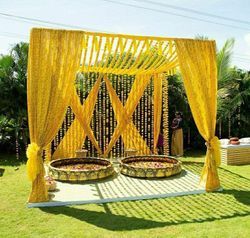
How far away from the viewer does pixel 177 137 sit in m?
9.85

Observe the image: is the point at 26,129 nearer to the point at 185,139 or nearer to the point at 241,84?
the point at 185,139

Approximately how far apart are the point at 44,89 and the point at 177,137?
5.55 meters

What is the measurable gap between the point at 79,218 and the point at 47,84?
194 centimetres

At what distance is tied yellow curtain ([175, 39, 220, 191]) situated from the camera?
226 inches

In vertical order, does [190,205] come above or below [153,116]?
below

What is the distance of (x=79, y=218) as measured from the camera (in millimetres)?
4543

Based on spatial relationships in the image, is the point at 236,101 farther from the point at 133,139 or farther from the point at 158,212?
the point at 158,212

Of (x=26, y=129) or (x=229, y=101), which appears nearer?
(x=26, y=129)

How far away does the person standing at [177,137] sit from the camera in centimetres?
985

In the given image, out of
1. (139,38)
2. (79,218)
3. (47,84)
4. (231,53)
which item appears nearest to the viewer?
(79,218)

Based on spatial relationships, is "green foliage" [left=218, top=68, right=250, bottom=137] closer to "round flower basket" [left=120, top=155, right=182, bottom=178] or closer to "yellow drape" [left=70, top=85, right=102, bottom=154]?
"round flower basket" [left=120, top=155, right=182, bottom=178]

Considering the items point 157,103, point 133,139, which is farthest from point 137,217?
point 157,103

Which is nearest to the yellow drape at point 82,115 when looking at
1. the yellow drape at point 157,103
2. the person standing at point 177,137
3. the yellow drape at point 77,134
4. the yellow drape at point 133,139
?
the yellow drape at point 77,134

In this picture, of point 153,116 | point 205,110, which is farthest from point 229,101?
point 205,110
